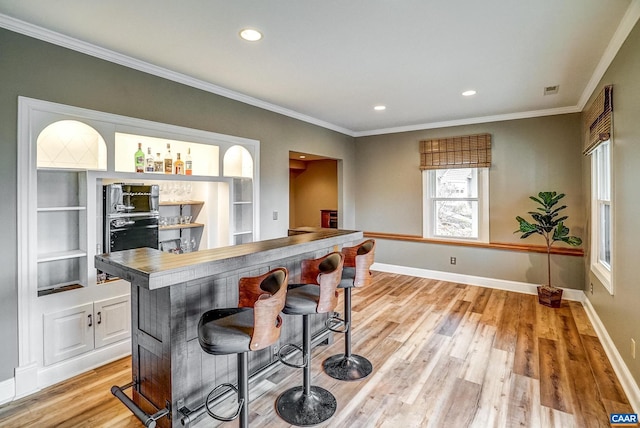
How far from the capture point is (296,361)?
2748 millimetres

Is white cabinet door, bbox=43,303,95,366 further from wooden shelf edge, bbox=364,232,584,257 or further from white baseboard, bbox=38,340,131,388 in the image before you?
wooden shelf edge, bbox=364,232,584,257

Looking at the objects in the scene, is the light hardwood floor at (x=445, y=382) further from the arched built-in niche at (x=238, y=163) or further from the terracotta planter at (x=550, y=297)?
the arched built-in niche at (x=238, y=163)

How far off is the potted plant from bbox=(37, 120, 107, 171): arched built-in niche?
16.3 ft

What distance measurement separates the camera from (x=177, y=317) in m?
1.89

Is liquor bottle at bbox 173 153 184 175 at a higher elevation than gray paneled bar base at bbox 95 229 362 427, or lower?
higher

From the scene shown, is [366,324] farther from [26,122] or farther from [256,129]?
[26,122]

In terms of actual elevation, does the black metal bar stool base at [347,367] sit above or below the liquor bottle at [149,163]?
below

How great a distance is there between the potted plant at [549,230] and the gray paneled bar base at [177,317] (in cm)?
379

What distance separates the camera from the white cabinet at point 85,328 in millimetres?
2531

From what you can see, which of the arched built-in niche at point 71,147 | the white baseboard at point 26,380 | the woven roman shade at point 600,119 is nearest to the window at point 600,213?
the woven roman shade at point 600,119

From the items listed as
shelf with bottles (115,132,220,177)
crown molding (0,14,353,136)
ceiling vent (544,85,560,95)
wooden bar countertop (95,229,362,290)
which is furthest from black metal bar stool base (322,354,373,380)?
ceiling vent (544,85,560,95)

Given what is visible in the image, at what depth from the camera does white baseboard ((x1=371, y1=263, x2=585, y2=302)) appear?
14.9 feet

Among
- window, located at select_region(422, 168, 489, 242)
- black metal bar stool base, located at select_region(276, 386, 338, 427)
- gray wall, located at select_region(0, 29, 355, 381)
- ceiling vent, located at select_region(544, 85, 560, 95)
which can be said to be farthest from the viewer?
window, located at select_region(422, 168, 489, 242)

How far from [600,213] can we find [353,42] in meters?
3.39
